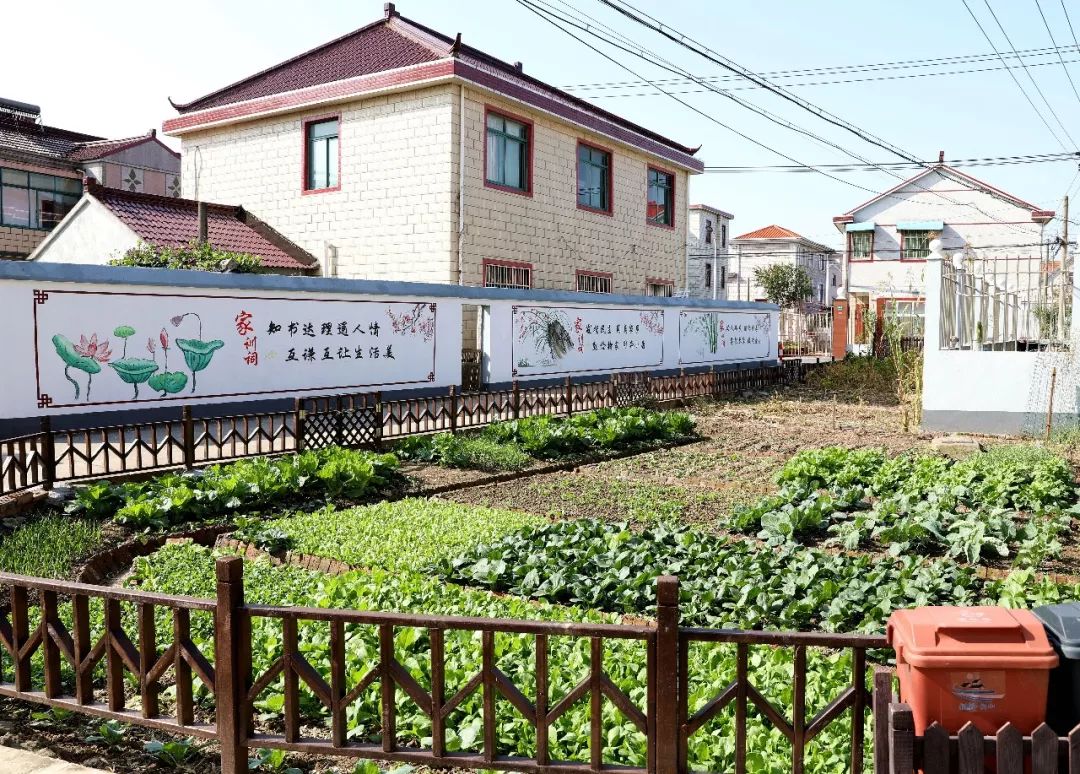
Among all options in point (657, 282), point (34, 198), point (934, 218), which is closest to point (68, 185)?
point (34, 198)

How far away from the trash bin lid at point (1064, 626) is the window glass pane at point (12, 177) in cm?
3361

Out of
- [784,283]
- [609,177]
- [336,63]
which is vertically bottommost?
[784,283]

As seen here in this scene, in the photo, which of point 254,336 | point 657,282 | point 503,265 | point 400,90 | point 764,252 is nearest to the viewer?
point 254,336

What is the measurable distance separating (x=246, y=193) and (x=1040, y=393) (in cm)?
1831

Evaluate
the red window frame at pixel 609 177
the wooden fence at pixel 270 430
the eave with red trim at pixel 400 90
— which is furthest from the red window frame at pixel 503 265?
the eave with red trim at pixel 400 90

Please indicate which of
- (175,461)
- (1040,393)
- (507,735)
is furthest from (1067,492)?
(175,461)

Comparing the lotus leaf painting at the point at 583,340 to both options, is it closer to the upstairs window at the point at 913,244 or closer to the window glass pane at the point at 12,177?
the window glass pane at the point at 12,177

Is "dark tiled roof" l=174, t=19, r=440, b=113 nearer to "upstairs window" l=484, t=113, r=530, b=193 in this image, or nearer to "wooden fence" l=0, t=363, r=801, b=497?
"upstairs window" l=484, t=113, r=530, b=193

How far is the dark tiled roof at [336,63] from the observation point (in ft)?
69.2

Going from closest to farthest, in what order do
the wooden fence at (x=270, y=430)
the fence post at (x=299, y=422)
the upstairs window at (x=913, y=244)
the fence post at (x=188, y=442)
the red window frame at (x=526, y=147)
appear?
the wooden fence at (x=270, y=430) < the fence post at (x=188, y=442) < the fence post at (x=299, y=422) < the red window frame at (x=526, y=147) < the upstairs window at (x=913, y=244)

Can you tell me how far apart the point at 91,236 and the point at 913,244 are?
41.1 metres

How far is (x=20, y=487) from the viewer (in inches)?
382

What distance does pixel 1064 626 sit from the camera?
3.22 metres

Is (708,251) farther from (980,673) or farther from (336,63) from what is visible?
(980,673)
